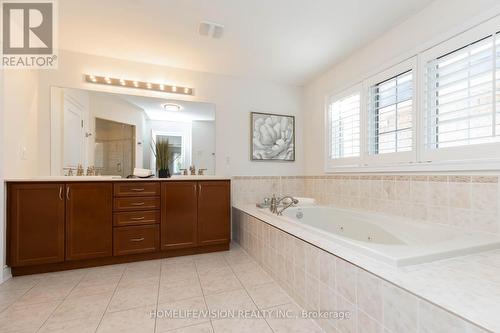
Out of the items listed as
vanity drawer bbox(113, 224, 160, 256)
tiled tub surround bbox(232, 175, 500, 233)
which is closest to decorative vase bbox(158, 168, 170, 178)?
vanity drawer bbox(113, 224, 160, 256)

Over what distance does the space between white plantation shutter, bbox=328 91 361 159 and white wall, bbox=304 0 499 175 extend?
0.55ft

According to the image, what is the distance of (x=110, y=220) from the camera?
2.30m

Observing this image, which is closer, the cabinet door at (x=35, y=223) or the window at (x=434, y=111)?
the window at (x=434, y=111)

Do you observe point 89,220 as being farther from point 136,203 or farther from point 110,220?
point 136,203

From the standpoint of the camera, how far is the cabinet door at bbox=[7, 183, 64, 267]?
6.53 feet

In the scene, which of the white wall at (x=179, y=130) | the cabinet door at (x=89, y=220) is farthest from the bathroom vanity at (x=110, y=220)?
the white wall at (x=179, y=130)

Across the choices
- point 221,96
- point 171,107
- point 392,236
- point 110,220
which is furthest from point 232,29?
point 392,236

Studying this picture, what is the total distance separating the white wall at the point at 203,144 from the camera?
9.82ft

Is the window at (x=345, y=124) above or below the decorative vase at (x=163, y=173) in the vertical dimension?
above

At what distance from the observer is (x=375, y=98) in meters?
2.41

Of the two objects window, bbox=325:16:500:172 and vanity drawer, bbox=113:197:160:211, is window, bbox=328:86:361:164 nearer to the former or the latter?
window, bbox=325:16:500:172

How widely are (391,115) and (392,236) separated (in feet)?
3.80

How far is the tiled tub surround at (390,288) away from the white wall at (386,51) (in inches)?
63.4

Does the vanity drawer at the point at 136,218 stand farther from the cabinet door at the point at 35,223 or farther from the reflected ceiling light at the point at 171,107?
the reflected ceiling light at the point at 171,107
